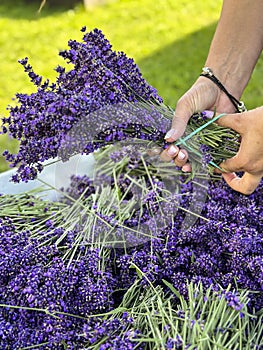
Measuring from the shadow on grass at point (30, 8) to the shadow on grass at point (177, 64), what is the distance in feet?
5.05

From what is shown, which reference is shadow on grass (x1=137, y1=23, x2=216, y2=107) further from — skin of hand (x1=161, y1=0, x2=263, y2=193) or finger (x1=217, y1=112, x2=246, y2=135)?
finger (x1=217, y1=112, x2=246, y2=135)

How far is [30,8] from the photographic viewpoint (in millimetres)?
5605

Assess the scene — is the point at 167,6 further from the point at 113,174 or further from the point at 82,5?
the point at 113,174

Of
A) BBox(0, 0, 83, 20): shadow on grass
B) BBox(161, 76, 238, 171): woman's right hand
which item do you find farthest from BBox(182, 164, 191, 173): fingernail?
BBox(0, 0, 83, 20): shadow on grass

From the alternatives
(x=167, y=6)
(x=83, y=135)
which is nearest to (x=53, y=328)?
(x=83, y=135)

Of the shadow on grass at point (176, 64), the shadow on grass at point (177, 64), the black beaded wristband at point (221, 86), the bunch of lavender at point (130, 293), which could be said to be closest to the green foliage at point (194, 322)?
the bunch of lavender at point (130, 293)

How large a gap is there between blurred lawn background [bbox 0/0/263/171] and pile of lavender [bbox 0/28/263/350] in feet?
6.82

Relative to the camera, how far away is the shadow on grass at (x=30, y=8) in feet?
17.9

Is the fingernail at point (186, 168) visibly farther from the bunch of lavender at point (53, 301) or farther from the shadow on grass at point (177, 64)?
the shadow on grass at point (177, 64)

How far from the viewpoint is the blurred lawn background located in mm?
3969

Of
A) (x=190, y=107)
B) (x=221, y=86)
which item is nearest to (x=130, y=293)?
(x=190, y=107)

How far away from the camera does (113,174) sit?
1.69m

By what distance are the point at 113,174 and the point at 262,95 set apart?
2.21m

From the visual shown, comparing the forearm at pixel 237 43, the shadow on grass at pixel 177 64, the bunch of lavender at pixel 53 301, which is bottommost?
the bunch of lavender at pixel 53 301
